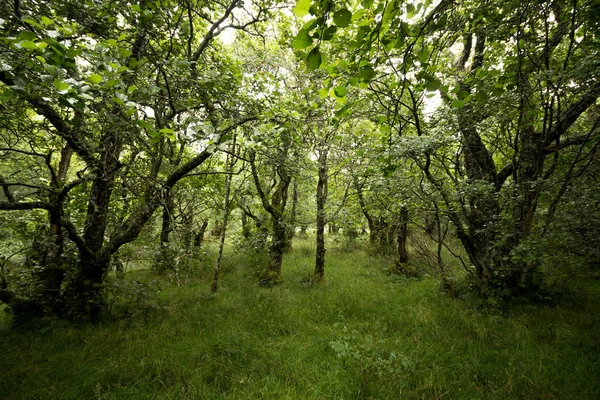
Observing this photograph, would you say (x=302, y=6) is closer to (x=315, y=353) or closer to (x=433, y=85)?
(x=433, y=85)

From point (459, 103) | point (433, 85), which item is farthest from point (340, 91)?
point (459, 103)

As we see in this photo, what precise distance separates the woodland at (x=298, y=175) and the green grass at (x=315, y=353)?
0.13 ft

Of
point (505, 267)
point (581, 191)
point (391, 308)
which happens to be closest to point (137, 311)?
point (391, 308)

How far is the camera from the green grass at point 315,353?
364cm

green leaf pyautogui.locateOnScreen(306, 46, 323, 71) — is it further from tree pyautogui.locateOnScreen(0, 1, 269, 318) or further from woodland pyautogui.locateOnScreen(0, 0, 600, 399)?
tree pyautogui.locateOnScreen(0, 1, 269, 318)

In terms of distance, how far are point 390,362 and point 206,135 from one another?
4091 mm

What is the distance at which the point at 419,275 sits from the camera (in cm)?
981

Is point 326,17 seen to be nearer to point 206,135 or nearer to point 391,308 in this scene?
point 206,135

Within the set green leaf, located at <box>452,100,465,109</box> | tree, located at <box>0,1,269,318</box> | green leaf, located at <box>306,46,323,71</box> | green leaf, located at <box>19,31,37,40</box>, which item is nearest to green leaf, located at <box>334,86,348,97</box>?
green leaf, located at <box>306,46,323,71</box>

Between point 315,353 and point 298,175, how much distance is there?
3.69 meters

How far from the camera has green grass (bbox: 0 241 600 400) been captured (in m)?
3.64

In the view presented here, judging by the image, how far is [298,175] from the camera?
585 centimetres

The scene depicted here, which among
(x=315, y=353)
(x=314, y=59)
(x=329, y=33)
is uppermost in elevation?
(x=329, y=33)

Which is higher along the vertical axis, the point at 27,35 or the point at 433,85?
the point at 27,35
